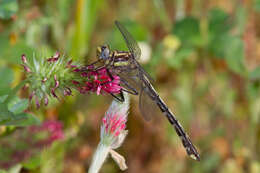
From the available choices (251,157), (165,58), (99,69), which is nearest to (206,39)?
(165,58)

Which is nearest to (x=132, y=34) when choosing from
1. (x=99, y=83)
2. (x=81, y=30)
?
(x=81, y=30)

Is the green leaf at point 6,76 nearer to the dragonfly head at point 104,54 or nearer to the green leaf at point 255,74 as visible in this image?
the dragonfly head at point 104,54

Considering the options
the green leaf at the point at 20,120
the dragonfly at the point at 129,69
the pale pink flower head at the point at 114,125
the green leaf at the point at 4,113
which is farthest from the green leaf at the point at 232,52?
the green leaf at the point at 4,113

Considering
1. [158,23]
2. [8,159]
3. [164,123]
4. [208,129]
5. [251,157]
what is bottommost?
[251,157]

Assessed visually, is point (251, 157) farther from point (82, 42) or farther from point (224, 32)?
point (82, 42)

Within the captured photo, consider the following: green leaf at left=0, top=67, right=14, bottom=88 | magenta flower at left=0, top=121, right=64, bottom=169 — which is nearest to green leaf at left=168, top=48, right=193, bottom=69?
magenta flower at left=0, top=121, right=64, bottom=169
